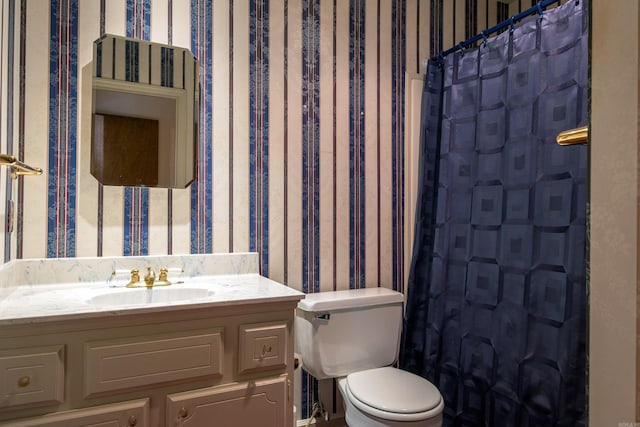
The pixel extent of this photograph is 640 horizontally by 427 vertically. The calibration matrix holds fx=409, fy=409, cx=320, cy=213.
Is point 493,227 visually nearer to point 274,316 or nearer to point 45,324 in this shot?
point 274,316

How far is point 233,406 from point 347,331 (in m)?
0.73

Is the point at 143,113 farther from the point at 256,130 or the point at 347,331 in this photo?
the point at 347,331

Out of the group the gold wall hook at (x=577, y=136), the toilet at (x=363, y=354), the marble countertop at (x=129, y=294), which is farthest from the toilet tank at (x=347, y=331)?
the gold wall hook at (x=577, y=136)

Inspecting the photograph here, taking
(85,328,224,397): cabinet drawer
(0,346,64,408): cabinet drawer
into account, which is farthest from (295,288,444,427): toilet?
(0,346,64,408): cabinet drawer

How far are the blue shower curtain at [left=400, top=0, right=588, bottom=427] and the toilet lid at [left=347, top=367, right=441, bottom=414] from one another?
355 mm

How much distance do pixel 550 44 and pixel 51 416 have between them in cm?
217

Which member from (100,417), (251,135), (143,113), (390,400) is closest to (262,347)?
(100,417)

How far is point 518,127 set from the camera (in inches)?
70.3

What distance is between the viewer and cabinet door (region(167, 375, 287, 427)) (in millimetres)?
1280

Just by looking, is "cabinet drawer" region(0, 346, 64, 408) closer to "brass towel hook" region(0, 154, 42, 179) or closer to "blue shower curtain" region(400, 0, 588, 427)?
"brass towel hook" region(0, 154, 42, 179)

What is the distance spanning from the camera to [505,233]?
→ 1.82 metres

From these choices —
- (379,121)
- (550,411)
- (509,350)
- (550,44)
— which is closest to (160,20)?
(379,121)

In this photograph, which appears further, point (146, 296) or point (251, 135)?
point (251, 135)

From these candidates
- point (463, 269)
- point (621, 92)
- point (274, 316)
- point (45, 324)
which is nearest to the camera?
point (621, 92)
